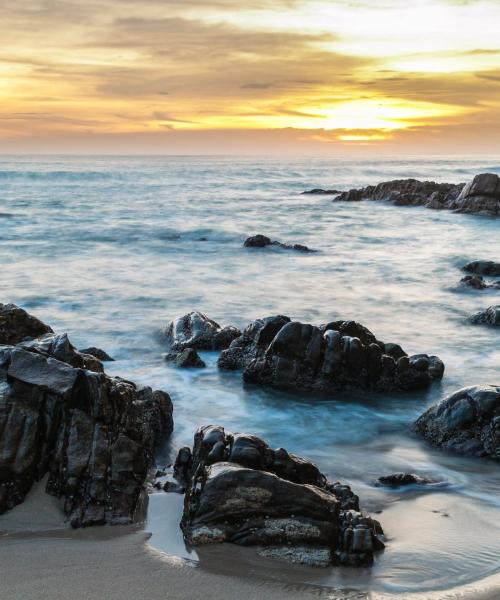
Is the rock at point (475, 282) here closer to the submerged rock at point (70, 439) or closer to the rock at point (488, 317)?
the rock at point (488, 317)

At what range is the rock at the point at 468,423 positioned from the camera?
8109mm

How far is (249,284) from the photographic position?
763 inches

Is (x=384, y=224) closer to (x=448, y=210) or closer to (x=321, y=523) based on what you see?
(x=448, y=210)

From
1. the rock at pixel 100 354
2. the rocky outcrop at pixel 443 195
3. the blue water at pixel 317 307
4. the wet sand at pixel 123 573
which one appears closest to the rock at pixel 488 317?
the blue water at pixel 317 307

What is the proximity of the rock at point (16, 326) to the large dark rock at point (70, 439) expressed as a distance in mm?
2410

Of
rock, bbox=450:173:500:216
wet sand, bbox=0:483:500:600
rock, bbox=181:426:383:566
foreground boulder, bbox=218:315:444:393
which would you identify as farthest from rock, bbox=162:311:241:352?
rock, bbox=450:173:500:216

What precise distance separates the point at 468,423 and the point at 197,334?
5623mm

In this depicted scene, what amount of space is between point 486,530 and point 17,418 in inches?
168

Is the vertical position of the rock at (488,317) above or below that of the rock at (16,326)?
below

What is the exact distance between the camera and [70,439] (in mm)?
6293

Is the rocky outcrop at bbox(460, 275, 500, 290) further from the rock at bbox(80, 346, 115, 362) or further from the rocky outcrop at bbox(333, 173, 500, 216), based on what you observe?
the rocky outcrop at bbox(333, 173, 500, 216)

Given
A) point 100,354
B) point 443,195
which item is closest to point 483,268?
point 100,354

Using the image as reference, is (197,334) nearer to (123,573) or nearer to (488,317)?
(488,317)

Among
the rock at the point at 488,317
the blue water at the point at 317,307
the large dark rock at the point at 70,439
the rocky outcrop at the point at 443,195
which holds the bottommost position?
the blue water at the point at 317,307
